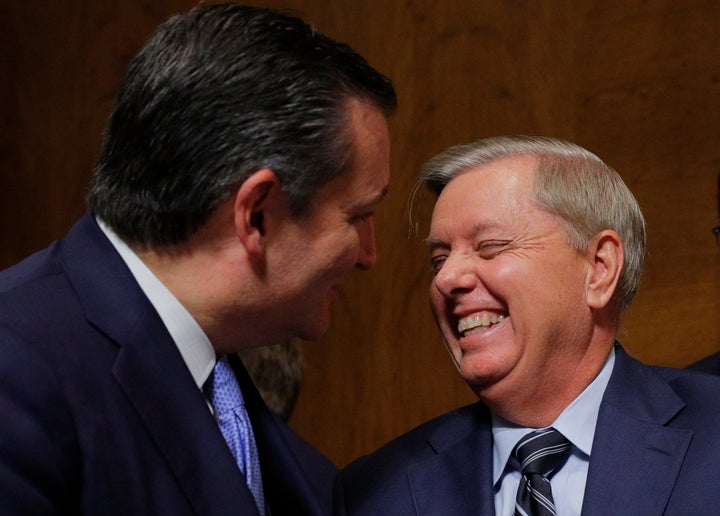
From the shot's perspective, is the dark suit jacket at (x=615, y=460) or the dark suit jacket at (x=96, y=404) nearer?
the dark suit jacket at (x=96, y=404)

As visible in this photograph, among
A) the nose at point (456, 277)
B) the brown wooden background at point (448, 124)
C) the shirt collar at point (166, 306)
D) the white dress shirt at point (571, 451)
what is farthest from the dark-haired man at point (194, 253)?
the brown wooden background at point (448, 124)

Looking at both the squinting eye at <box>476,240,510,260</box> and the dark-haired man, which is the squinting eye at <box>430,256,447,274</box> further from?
the dark-haired man

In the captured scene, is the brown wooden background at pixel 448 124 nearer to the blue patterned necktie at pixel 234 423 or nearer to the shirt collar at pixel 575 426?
the shirt collar at pixel 575 426

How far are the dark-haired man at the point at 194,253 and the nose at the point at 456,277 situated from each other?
0.82 ft

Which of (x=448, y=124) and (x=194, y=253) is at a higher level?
(x=448, y=124)

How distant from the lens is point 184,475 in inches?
69.1

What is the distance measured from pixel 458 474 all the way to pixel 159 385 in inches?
27.0

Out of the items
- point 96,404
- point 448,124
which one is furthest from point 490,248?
point 448,124

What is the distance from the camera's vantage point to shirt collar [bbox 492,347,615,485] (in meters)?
2.13

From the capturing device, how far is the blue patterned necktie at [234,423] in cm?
200

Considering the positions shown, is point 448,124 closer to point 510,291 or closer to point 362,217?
point 510,291

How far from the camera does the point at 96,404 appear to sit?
1680 millimetres

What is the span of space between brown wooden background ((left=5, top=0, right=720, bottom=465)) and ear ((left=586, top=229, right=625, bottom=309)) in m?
1.11

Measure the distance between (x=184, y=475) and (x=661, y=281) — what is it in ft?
6.21
